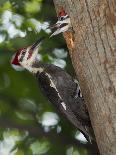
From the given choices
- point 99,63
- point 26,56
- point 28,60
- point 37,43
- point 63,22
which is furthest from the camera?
point 28,60

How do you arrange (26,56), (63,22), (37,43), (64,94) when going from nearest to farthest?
(63,22) → (64,94) → (37,43) → (26,56)

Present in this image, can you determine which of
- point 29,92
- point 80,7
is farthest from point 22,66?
point 80,7

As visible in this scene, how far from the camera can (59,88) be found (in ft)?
11.0

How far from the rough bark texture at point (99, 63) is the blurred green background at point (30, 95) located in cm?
121

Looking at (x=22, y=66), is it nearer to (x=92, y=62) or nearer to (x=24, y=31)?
(x=24, y=31)

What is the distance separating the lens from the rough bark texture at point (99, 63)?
227 centimetres

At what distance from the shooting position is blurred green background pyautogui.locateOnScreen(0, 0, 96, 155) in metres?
3.69

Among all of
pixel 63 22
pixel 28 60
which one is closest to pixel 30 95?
pixel 28 60

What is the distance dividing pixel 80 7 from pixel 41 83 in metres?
0.90

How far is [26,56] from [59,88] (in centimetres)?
45

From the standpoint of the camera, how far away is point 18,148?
3.99 m

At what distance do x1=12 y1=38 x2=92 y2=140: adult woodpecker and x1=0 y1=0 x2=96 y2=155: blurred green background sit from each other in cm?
16

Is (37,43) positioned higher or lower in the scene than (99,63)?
lower

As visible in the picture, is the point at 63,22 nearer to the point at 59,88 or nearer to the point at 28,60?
the point at 59,88
